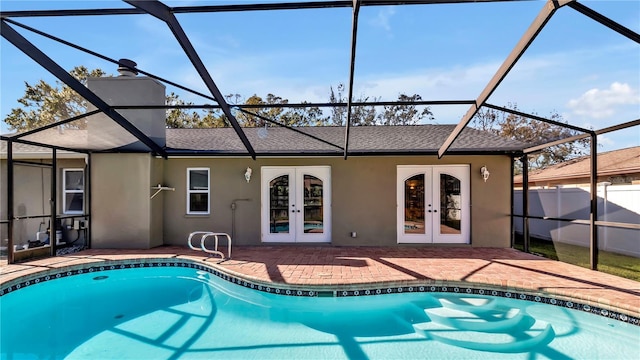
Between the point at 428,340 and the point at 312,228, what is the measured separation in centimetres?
545

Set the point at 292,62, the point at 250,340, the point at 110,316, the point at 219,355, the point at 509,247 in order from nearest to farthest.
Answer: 1. the point at 219,355
2. the point at 250,340
3. the point at 110,316
4. the point at 292,62
5. the point at 509,247

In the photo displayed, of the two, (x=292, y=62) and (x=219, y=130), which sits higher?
(x=292, y=62)

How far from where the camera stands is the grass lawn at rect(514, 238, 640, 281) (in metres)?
7.09

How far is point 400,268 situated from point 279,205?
4278 mm

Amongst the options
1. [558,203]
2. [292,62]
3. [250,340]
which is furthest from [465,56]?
[558,203]

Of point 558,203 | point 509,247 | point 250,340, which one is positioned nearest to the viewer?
point 250,340

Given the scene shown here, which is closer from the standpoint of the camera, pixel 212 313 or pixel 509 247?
pixel 212 313

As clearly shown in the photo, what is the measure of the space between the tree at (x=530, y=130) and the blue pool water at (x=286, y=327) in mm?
19540

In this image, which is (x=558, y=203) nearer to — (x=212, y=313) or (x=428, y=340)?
(x=428, y=340)

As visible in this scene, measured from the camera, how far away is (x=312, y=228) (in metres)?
9.64

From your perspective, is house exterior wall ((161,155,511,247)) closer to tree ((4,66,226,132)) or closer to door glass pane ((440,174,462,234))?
door glass pane ((440,174,462,234))

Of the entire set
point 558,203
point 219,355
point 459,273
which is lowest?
point 219,355

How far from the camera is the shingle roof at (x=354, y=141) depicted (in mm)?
8812

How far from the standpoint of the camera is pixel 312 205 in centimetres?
964
